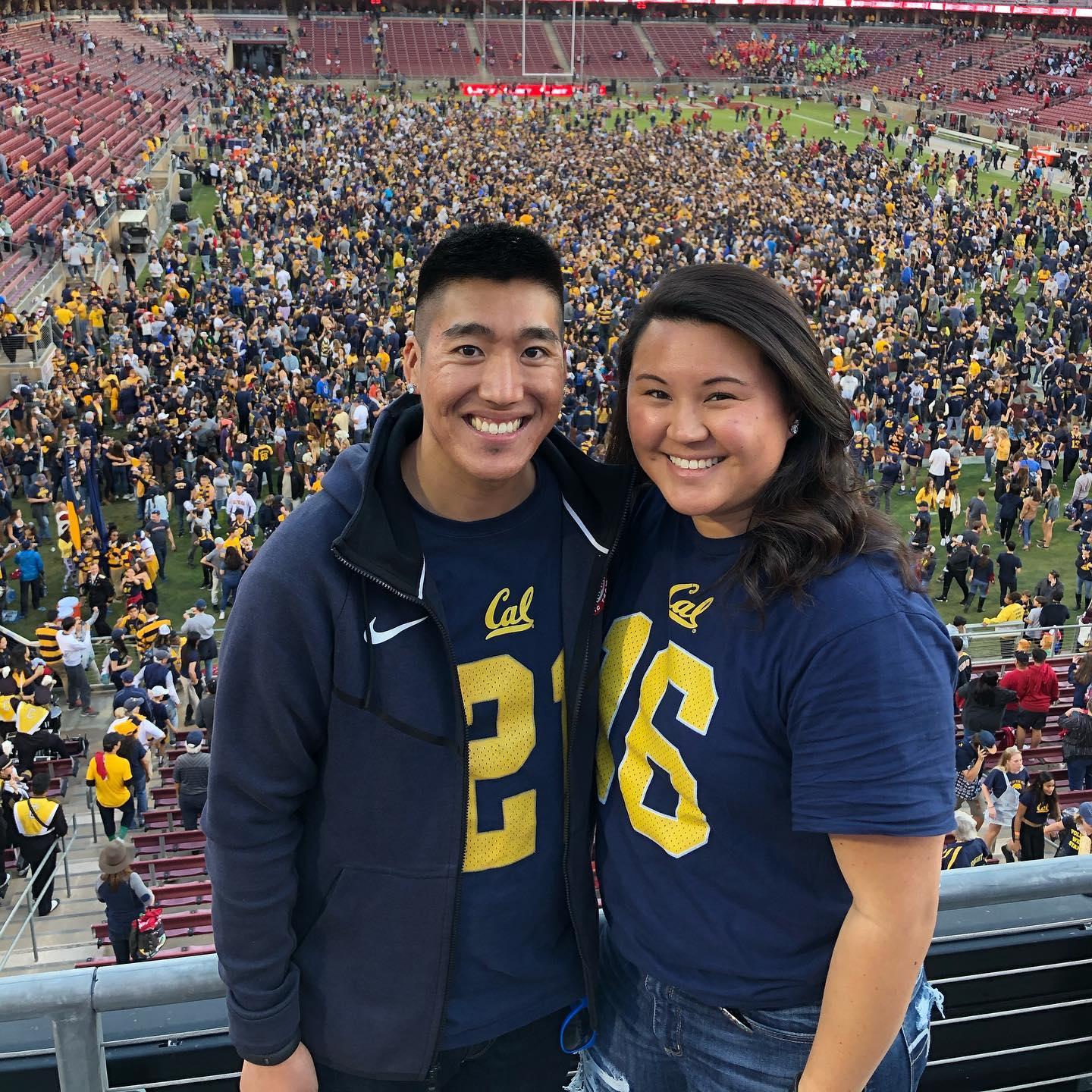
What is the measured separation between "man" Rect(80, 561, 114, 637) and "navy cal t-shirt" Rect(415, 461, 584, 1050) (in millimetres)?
11986

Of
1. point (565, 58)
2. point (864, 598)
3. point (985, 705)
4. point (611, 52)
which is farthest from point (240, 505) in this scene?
point (611, 52)

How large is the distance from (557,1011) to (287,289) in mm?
23324

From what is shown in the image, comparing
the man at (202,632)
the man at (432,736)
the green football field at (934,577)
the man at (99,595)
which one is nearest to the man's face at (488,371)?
the man at (432,736)

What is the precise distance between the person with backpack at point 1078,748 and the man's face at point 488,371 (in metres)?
9.06

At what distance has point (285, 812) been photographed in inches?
79.6

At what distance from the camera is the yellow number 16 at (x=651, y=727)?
2.03 m

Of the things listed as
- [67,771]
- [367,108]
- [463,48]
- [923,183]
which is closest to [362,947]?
[67,771]

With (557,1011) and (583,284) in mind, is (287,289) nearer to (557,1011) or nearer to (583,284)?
(583,284)

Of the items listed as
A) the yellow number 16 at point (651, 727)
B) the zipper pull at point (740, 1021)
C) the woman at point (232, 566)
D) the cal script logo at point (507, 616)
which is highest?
the cal script logo at point (507, 616)

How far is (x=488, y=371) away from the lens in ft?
6.95

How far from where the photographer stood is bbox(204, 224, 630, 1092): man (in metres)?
2.00

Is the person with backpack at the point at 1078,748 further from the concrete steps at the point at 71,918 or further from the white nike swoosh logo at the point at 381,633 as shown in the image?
the white nike swoosh logo at the point at 381,633

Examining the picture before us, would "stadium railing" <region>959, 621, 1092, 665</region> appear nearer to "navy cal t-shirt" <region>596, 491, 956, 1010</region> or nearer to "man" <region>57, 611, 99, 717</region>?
"man" <region>57, 611, 99, 717</region>

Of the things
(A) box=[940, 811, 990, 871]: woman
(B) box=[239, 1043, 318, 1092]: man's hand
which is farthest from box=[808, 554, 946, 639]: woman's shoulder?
(A) box=[940, 811, 990, 871]: woman
